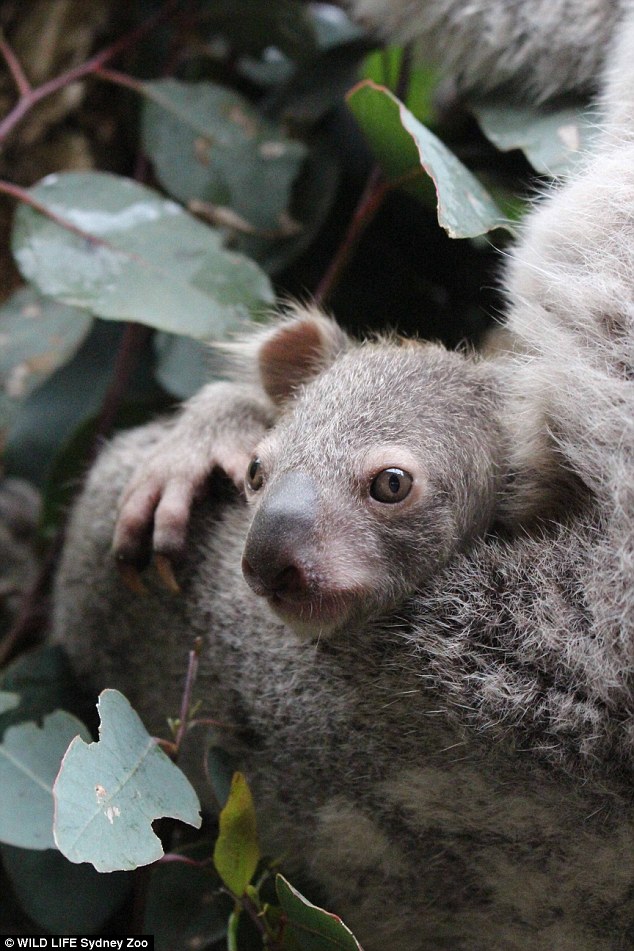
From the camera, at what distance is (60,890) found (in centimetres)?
165

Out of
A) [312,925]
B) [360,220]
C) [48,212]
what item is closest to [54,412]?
[48,212]

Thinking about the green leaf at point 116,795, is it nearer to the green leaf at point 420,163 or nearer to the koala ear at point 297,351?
the koala ear at point 297,351

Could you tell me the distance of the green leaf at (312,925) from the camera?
1.15m

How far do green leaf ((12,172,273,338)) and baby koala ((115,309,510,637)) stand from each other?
23 centimetres

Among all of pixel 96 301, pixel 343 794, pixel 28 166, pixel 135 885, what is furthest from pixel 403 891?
pixel 28 166

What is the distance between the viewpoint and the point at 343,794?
1.32 m

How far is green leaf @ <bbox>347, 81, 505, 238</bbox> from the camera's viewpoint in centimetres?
141

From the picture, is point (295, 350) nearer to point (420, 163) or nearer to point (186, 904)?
point (420, 163)

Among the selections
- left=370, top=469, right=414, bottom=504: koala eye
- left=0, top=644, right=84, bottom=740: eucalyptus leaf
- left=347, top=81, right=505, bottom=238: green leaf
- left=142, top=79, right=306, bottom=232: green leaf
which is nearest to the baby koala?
left=370, top=469, right=414, bottom=504: koala eye

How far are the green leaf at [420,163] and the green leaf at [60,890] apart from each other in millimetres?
1225

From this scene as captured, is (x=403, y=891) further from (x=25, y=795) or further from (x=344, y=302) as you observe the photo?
(x=344, y=302)

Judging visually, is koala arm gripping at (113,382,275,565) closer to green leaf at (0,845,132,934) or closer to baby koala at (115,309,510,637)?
baby koala at (115,309,510,637)

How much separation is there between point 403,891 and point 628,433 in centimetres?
69

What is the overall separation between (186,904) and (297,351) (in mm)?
905
